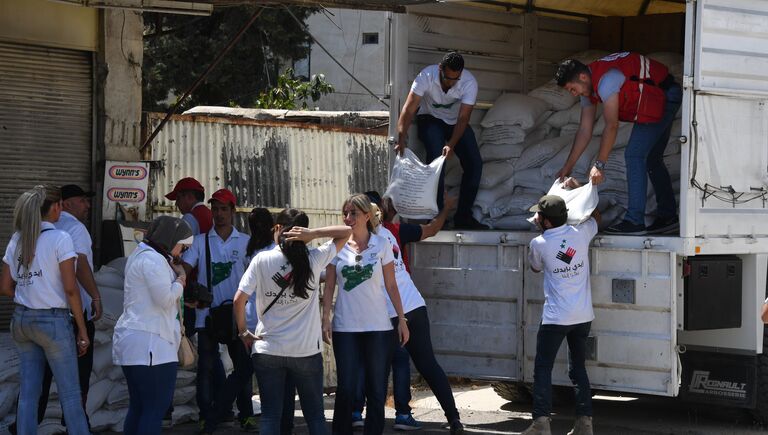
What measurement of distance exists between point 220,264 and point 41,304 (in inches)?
60.0

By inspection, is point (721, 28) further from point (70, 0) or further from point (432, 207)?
point (70, 0)

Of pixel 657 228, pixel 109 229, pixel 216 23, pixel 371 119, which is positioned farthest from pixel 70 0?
pixel 216 23

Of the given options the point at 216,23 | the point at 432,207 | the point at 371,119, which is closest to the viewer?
the point at 432,207

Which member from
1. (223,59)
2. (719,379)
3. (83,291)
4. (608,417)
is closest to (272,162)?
(608,417)

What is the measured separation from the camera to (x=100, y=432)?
26.1 ft

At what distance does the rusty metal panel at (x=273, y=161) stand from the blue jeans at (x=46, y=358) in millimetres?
4642

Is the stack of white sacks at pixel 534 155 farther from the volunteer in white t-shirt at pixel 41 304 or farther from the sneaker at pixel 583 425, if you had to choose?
the volunteer in white t-shirt at pixel 41 304

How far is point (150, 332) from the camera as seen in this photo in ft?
19.6

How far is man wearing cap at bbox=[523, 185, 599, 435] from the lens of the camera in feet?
24.1

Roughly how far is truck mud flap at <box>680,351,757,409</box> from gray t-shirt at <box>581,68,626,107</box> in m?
1.93

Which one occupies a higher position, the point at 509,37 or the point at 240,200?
the point at 509,37

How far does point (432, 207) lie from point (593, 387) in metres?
1.76

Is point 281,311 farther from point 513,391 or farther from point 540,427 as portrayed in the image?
point 513,391

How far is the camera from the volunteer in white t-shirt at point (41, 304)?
21.0 feet
